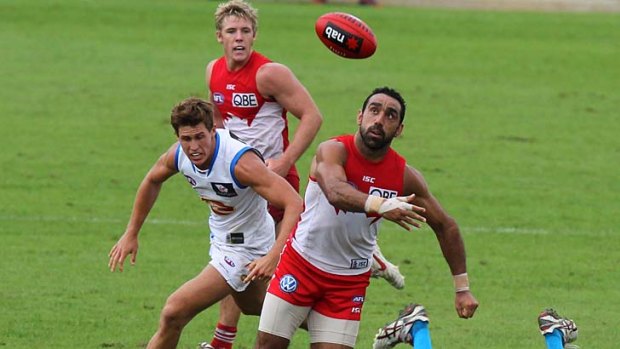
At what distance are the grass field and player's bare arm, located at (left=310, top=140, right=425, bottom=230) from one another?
9.87 ft

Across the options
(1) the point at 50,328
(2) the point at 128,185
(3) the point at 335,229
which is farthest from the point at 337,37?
(2) the point at 128,185

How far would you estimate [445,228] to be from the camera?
10.4 meters

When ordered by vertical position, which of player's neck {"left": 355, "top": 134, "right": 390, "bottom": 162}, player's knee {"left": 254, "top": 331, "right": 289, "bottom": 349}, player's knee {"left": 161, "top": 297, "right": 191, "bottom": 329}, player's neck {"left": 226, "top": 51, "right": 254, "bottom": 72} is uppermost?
player's neck {"left": 226, "top": 51, "right": 254, "bottom": 72}

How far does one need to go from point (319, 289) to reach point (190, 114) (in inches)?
62.2

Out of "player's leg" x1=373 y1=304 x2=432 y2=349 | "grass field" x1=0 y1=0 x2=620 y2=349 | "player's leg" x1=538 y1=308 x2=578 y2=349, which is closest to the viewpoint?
"player's leg" x1=373 y1=304 x2=432 y2=349

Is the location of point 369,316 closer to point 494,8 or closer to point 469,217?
point 469,217

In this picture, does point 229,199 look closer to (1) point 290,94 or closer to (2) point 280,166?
(2) point 280,166

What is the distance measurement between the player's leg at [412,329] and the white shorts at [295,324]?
0.29 m

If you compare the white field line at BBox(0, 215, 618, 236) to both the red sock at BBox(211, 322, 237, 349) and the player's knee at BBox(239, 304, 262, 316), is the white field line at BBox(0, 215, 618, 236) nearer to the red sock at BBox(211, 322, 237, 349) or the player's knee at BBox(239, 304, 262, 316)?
the red sock at BBox(211, 322, 237, 349)

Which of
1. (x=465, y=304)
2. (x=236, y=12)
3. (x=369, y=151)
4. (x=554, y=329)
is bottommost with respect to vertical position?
(x=554, y=329)

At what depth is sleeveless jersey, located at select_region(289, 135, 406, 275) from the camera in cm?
1024

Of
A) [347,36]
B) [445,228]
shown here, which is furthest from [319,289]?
[347,36]

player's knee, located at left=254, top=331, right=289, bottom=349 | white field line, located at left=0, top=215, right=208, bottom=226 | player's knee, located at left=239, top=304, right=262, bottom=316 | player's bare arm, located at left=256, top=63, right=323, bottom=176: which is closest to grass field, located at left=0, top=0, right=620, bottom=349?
white field line, located at left=0, top=215, right=208, bottom=226

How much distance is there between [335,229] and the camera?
10.5 metres
